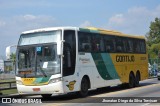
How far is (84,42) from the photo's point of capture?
68.2ft

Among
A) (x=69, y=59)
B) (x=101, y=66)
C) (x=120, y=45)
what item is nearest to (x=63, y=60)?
(x=69, y=59)

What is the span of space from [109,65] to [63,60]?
5.43 meters

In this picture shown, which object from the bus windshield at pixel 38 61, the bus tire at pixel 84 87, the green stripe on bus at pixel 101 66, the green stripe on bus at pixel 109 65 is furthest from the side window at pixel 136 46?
the bus windshield at pixel 38 61

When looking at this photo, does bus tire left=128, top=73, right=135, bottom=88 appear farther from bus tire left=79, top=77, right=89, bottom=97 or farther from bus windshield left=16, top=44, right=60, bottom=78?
bus windshield left=16, top=44, right=60, bottom=78

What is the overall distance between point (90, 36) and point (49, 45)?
3.42 m

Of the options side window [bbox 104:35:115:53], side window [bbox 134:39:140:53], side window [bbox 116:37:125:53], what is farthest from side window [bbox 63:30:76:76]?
side window [bbox 134:39:140:53]

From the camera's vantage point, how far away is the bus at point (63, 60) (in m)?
18.5

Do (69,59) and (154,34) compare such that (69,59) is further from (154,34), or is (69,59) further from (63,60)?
(154,34)

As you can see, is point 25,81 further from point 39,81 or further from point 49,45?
point 49,45

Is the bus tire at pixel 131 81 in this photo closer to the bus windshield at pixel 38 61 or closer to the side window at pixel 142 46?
the side window at pixel 142 46

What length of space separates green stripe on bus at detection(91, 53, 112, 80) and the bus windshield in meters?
3.60

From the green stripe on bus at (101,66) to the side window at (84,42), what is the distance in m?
0.77

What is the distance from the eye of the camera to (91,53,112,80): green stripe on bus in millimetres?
21969

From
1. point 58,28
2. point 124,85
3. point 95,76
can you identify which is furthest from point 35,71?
point 124,85
